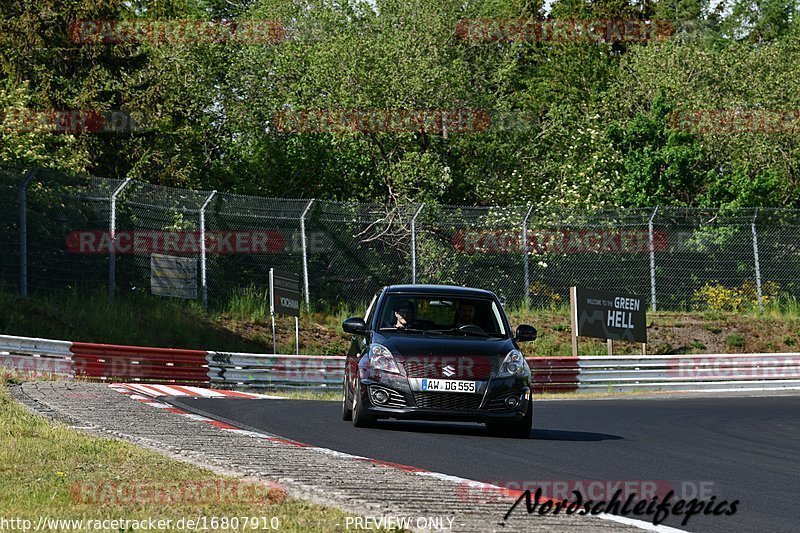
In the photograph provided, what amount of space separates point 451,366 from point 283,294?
13725 mm

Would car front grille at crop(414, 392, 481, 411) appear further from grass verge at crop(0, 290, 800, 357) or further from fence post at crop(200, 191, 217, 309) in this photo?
fence post at crop(200, 191, 217, 309)

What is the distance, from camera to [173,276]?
2830 centimetres

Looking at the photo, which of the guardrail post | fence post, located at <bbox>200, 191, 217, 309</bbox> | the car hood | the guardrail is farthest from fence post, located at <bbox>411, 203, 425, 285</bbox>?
the car hood

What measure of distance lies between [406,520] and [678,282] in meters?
26.6

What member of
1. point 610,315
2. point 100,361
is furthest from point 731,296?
point 100,361

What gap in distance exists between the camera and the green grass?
23.6ft

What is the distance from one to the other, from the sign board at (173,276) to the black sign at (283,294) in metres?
2.08

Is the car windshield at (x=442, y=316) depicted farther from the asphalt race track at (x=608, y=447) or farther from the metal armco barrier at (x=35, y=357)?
the metal armco barrier at (x=35, y=357)

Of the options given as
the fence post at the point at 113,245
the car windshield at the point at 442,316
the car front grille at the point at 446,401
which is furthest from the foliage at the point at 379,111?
the car front grille at the point at 446,401

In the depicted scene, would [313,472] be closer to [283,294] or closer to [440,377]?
[440,377]

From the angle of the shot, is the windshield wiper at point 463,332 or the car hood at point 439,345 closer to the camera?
the car hood at point 439,345

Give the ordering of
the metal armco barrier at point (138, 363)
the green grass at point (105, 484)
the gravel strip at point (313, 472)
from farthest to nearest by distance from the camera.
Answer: the metal armco barrier at point (138, 363), the gravel strip at point (313, 472), the green grass at point (105, 484)

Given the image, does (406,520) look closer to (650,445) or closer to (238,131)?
(650,445)

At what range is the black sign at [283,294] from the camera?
2672 cm
